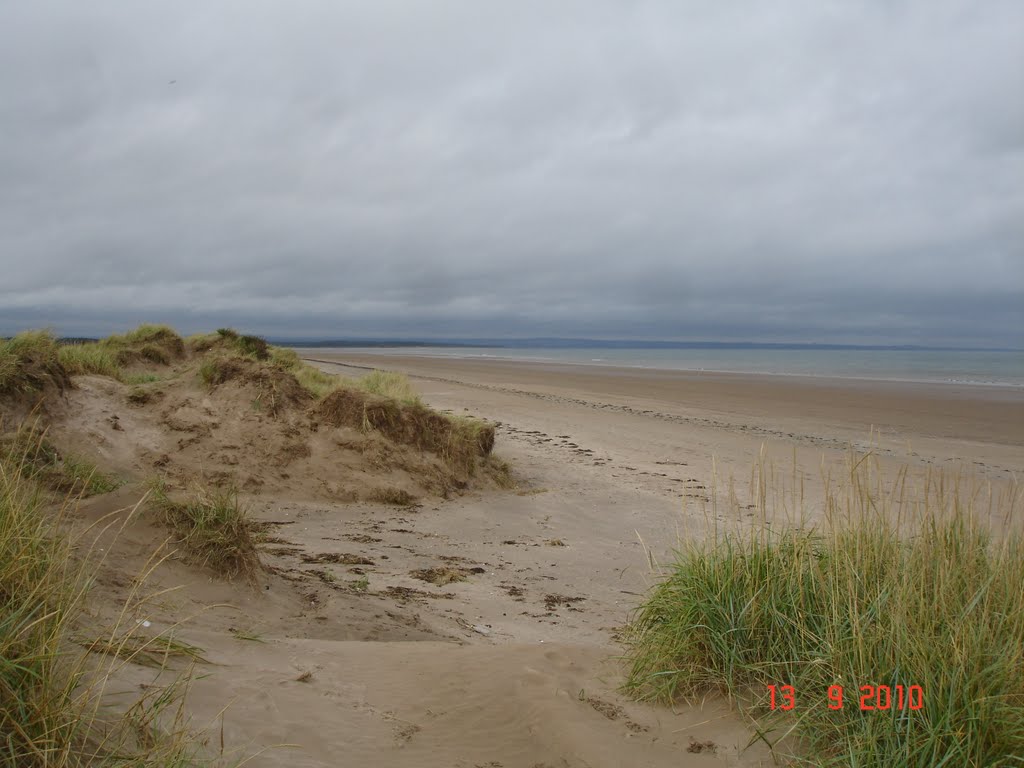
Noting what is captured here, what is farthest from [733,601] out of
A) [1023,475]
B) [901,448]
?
[901,448]

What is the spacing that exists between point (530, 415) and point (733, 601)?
1850cm

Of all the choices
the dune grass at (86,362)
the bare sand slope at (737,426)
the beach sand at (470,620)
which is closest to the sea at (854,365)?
the bare sand slope at (737,426)

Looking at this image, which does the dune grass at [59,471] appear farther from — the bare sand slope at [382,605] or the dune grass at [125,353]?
the dune grass at [125,353]

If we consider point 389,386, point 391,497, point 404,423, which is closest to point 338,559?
point 391,497

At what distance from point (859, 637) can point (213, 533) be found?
4631 millimetres

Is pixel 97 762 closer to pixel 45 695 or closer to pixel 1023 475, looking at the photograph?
pixel 45 695

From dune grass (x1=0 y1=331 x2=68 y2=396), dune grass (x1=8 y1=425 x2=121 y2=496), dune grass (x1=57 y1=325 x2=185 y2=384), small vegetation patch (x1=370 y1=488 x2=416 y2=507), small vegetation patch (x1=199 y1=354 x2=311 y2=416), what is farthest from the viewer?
small vegetation patch (x1=199 y1=354 x2=311 y2=416)

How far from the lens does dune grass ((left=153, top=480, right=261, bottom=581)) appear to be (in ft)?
18.5

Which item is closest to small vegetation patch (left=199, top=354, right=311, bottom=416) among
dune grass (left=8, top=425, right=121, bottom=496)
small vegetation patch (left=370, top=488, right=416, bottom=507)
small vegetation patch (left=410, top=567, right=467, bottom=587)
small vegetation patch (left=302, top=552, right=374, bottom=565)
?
small vegetation patch (left=370, top=488, right=416, bottom=507)

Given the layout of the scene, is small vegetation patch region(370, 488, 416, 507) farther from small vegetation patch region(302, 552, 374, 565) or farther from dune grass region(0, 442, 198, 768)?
dune grass region(0, 442, 198, 768)

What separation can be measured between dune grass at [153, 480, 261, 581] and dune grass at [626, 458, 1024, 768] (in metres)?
3.12

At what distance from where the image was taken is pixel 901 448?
Result: 1753cm

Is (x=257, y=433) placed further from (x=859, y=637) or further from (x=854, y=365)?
(x=854, y=365)

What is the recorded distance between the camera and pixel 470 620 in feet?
20.4
